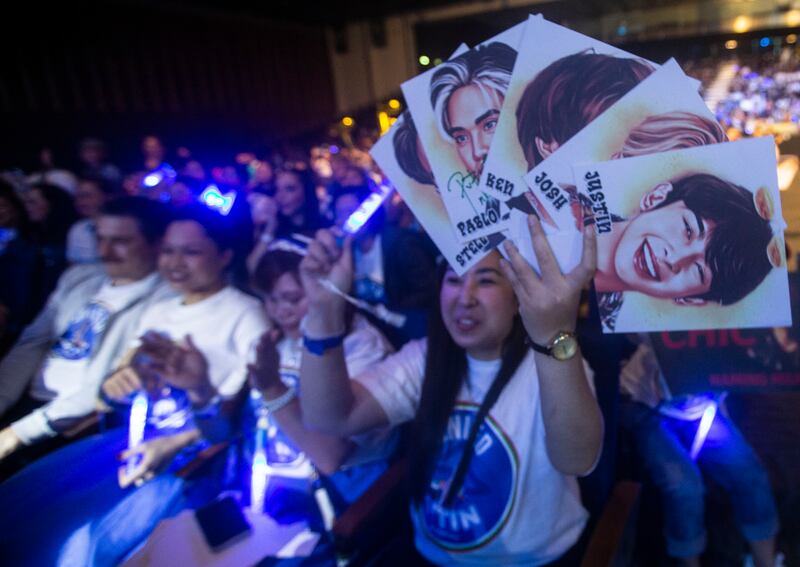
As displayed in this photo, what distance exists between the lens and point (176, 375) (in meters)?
1.35

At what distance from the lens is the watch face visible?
80cm

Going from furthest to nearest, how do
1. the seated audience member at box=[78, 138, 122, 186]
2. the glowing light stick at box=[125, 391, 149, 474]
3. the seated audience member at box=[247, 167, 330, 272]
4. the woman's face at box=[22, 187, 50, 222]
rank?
the seated audience member at box=[247, 167, 330, 272], the seated audience member at box=[78, 138, 122, 186], the woman's face at box=[22, 187, 50, 222], the glowing light stick at box=[125, 391, 149, 474]

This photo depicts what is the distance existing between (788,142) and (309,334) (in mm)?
1194

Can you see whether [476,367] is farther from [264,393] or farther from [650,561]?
[650,561]

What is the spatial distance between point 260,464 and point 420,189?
38.8 inches

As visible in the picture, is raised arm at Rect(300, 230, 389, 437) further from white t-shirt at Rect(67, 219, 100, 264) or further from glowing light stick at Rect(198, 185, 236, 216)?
white t-shirt at Rect(67, 219, 100, 264)

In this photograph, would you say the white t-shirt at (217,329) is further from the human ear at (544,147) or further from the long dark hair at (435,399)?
the human ear at (544,147)

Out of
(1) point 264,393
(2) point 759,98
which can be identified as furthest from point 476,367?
(2) point 759,98

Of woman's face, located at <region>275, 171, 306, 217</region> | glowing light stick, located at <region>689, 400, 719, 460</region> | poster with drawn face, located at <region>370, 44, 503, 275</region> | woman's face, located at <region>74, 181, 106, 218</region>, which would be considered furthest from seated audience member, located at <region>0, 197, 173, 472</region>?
glowing light stick, located at <region>689, 400, 719, 460</region>

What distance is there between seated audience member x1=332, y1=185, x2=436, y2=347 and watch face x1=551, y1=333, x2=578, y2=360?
0.64 meters

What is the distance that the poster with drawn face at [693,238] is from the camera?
0.70 meters

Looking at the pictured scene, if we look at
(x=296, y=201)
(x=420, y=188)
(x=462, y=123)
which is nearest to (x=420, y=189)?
(x=420, y=188)

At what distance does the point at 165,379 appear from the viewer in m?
1.34

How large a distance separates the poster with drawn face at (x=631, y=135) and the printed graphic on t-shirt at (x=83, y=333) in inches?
43.7
